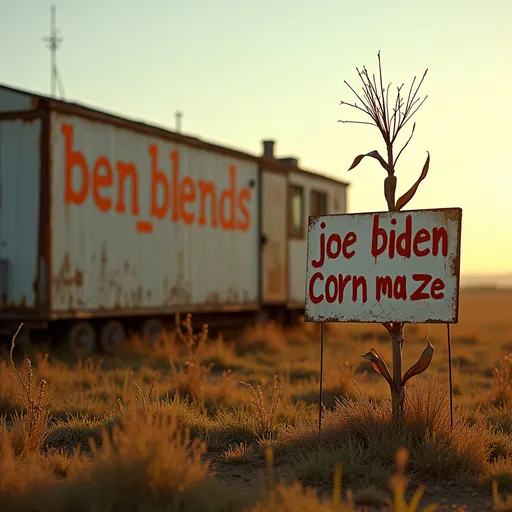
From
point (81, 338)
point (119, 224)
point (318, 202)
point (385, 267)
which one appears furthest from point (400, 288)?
point (318, 202)

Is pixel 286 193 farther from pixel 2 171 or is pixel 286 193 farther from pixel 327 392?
pixel 327 392

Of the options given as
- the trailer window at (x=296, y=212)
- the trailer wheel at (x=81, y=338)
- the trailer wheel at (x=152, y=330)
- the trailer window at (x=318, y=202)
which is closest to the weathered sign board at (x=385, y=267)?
the trailer wheel at (x=81, y=338)

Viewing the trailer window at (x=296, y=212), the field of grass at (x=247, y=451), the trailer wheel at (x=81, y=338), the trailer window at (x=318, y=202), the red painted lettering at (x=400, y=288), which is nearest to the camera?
the field of grass at (x=247, y=451)

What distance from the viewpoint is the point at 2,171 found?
11742 millimetres

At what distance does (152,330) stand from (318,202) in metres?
6.54

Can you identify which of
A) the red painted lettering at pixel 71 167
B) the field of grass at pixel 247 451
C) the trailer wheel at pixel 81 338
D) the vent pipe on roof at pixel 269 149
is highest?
the vent pipe on roof at pixel 269 149

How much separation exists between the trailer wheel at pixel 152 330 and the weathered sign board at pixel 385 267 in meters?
7.78

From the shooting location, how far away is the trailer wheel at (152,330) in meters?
13.6

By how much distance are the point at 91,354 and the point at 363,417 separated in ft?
24.2

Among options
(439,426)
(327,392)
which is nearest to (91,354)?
(327,392)

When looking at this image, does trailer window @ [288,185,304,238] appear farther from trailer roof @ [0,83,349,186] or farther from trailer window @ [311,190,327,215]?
trailer roof @ [0,83,349,186]

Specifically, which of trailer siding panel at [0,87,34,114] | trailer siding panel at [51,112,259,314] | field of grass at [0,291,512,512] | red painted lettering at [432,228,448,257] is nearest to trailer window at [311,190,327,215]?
trailer siding panel at [51,112,259,314]

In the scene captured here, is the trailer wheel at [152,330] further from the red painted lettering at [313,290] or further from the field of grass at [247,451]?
the red painted lettering at [313,290]

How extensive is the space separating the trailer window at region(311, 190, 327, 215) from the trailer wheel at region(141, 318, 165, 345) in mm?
5836
